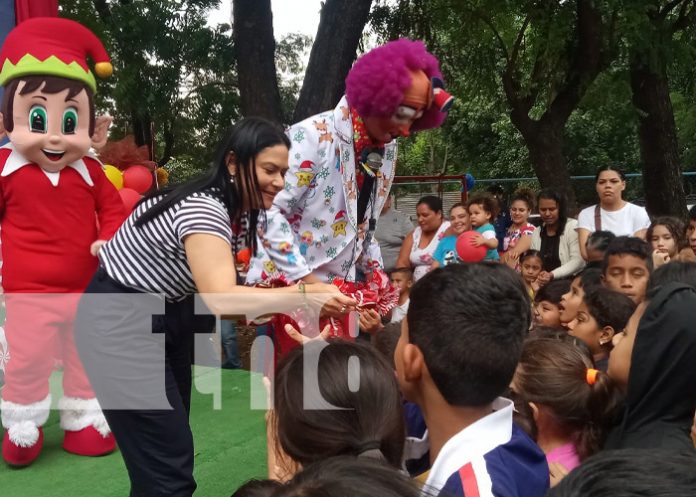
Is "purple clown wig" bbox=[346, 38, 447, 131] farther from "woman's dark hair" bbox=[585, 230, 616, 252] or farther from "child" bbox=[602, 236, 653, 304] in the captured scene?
"woman's dark hair" bbox=[585, 230, 616, 252]

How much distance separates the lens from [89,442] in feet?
10.8

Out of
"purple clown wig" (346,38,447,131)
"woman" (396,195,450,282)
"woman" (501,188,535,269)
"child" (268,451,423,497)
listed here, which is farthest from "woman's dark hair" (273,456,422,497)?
"woman" (501,188,535,269)

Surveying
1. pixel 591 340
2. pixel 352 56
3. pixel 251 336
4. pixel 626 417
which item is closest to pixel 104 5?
pixel 352 56

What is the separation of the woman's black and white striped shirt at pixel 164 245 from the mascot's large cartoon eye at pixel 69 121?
3.96ft

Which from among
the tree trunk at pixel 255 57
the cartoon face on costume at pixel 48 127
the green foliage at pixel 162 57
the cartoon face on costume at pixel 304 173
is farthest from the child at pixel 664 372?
the green foliage at pixel 162 57

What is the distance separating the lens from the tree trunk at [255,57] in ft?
19.7

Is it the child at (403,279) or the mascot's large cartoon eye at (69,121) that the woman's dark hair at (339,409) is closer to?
the mascot's large cartoon eye at (69,121)

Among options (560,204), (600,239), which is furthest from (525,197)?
(600,239)

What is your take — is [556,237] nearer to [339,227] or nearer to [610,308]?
[610,308]

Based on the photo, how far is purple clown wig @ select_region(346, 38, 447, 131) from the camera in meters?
2.67

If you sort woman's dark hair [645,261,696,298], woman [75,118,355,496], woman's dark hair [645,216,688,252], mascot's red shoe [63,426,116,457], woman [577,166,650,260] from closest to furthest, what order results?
1. woman [75,118,355,496]
2. woman's dark hair [645,261,696,298]
3. mascot's red shoe [63,426,116,457]
4. woman's dark hair [645,216,688,252]
5. woman [577,166,650,260]

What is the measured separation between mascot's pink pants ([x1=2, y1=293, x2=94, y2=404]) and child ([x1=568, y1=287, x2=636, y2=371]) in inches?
82.0

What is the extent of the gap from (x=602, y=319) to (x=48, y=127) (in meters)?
2.36

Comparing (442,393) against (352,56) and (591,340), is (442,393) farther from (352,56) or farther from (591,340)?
(352,56)
